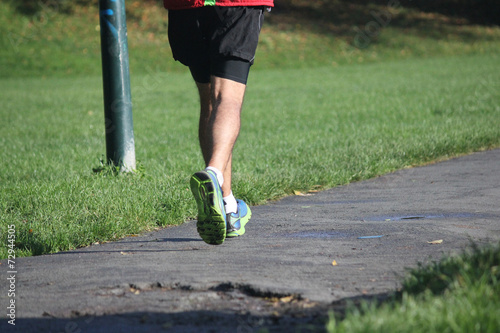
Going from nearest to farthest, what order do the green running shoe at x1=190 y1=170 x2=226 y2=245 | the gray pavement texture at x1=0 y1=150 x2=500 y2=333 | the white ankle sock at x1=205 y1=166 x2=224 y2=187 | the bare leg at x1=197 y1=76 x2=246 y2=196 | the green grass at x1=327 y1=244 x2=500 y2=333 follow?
the green grass at x1=327 y1=244 x2=500 y2=333, the gray pavement texture at x1=0 y1=150 x2=500 y2=333, the green running shoe at x1=190 y1=170 x2=226 y2=245, the white ankle sock at x1=205 y1=166 x2=224 y2=187, the bare leg at x1=197 y1=76 x2=246 y2=196

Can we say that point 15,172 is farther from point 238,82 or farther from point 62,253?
point 238,82

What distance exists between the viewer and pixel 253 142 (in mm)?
7957

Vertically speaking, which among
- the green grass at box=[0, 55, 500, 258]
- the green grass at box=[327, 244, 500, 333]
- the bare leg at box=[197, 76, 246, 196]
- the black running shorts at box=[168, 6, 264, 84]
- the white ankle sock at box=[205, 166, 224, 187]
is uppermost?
the black running shorts at box=[168, 6, 264, 84]

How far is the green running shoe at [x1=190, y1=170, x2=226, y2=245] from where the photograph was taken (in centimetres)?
316

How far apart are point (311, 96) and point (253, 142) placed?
6.41 m

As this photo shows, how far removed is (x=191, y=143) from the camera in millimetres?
8297

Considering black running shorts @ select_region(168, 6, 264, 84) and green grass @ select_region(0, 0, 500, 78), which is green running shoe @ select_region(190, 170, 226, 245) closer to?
black running shorts @ select_region(168, 6, 264, 84)

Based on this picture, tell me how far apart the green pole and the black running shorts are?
1906mm

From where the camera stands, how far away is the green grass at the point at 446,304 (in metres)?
1.85

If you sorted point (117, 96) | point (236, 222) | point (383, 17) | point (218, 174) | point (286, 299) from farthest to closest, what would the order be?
1. point (383, 17)
2. point (117, 96)
3. point (236, 222)
4. point (218, 174)
5. point (286, 299)

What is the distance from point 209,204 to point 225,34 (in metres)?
0.93

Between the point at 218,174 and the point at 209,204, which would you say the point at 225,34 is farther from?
the point at 209,204

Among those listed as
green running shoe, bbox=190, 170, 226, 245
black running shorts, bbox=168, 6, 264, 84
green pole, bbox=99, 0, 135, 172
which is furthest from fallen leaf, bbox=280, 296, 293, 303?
green pole, bbox=99, 0, 135, 172

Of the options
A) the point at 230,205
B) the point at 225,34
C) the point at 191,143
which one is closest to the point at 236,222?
the point at 230,205
